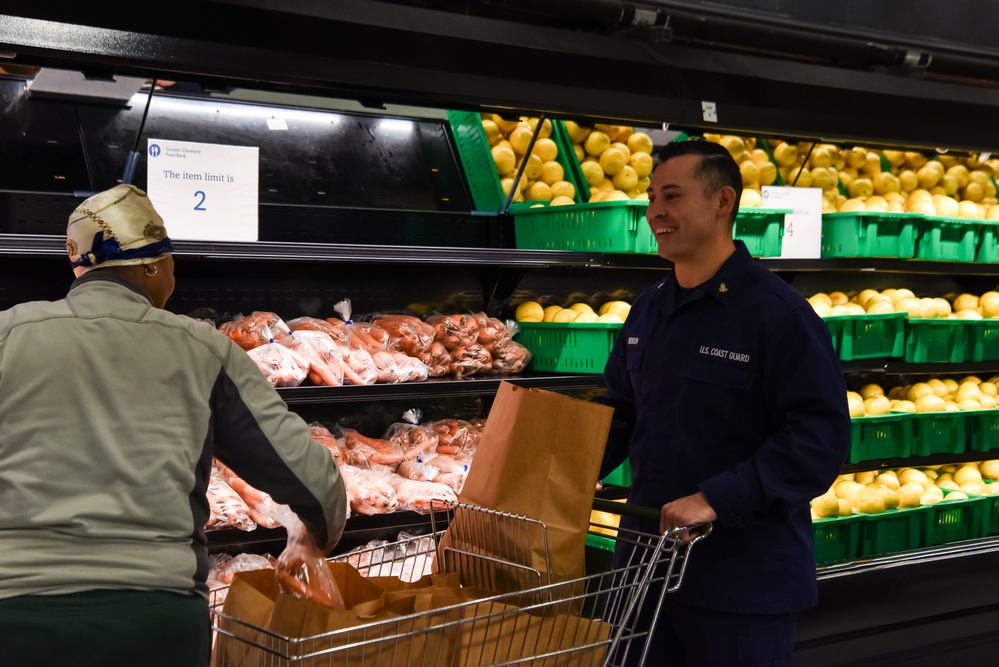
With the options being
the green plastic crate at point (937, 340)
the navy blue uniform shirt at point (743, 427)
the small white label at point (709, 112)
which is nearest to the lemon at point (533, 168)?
the small white label at point (709, 112)

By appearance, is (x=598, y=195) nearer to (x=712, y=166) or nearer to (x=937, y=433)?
(x=712, y=166)

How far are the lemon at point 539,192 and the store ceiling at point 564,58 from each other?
2.14 ft

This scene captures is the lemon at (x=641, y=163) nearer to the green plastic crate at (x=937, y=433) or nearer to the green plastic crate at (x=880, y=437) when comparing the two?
the green plastic crate at (x=880, y=437)

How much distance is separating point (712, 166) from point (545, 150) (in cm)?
170

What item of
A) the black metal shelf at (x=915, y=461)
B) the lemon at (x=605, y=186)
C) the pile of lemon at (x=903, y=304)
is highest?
the lemon at (x=605, y=186)

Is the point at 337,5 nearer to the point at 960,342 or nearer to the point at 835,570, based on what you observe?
the point at 835,570

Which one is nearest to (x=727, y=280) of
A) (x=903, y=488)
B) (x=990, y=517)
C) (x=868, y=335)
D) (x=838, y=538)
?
(x=868, y=335)

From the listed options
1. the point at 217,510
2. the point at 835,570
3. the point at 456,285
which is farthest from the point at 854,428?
the point at 217,510

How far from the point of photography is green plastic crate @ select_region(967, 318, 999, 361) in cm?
501

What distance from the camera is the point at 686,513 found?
224cm

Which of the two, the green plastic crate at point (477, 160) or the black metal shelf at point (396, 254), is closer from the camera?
the black metal shelf at point (396, 254)

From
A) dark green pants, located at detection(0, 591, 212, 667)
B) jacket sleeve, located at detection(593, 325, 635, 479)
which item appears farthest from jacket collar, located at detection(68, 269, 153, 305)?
jacket sleeve, located at detection(593, 325, 635, 479)

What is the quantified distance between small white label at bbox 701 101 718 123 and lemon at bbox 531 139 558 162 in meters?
0.98

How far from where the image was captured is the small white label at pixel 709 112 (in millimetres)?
3418
